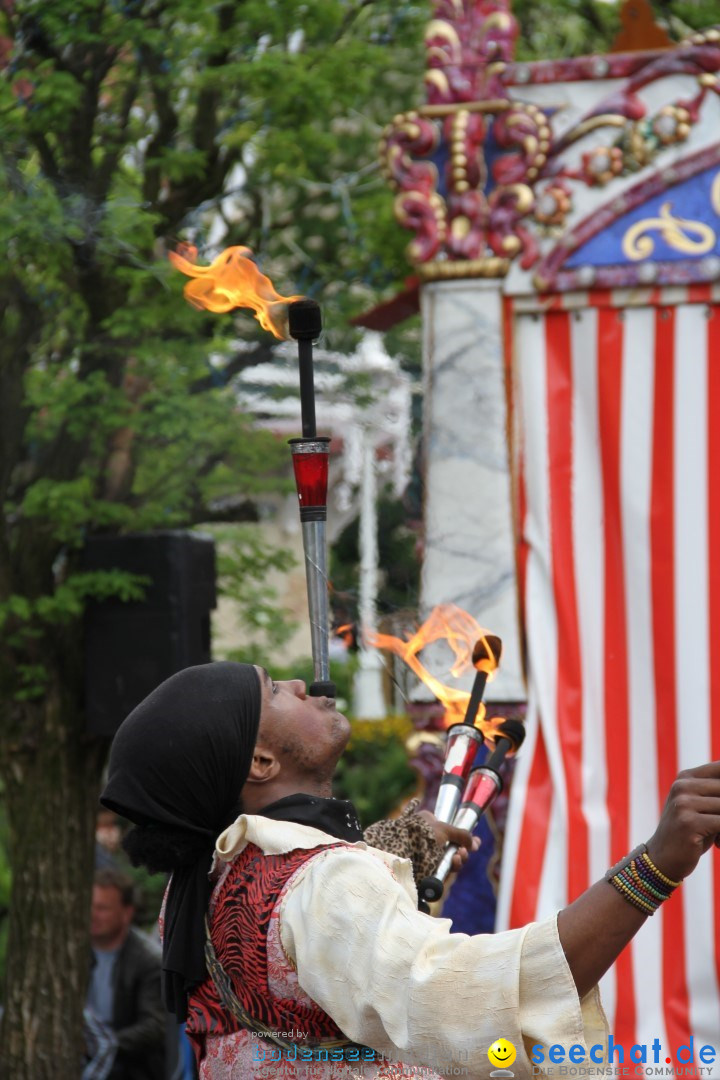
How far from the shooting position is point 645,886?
5.55ft

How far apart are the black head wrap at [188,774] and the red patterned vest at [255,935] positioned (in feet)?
0.23

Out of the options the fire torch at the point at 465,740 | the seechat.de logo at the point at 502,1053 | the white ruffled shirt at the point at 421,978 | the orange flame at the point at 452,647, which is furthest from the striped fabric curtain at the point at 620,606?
the seechat.de logo at the point at 502,1053

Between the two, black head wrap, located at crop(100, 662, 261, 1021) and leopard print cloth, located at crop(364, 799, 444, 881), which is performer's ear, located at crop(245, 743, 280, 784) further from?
leopard print cloth, located at crop(364, 799, 444, 881)

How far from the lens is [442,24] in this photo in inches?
181

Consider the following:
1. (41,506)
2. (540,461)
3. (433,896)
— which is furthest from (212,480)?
(433,896)

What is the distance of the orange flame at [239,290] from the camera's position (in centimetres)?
251

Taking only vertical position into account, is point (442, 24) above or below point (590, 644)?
above

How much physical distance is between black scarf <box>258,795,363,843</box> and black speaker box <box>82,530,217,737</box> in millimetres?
2514

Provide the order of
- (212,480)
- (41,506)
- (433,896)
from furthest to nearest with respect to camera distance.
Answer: (212,480)
(41,506)
(433,896)

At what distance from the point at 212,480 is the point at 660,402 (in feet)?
5.17

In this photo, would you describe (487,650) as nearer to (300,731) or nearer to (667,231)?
(300,731)

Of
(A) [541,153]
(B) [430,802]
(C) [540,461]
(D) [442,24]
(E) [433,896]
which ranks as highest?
(D) [442,24]

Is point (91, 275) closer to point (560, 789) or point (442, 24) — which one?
point (442, 24)

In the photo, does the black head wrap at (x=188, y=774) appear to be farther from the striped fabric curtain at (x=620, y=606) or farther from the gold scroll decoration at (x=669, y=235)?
the gold scroll decoration at (x=669, y=235)
